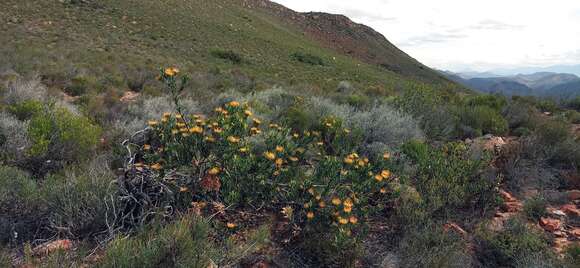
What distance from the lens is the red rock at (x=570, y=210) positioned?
381cm

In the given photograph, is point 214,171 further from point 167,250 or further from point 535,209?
point 535,209

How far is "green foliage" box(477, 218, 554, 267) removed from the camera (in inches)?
117

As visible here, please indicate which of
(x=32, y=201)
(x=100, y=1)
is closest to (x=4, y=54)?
(x=32, y=201)

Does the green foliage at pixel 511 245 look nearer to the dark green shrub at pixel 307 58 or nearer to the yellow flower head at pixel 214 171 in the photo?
the yellow flower head at pixel 214 171

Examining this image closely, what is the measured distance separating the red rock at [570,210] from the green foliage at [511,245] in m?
0.84

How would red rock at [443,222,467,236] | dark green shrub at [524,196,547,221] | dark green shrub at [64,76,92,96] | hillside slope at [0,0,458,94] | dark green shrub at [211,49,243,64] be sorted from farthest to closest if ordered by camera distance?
dark green shrub at [211,49,243,64], hillside slope at [0,0,458,94], dark green shrub at [64,76,92,96], dark green shrub at [524,196,547,221], red rock at [443,222,467,236]

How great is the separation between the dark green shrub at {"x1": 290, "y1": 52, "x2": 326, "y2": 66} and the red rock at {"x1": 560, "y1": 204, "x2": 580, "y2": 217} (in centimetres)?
2369

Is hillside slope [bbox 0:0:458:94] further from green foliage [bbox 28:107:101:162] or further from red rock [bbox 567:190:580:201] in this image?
green foliage [bbox 28:107:101:162]

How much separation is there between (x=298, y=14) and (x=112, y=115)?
44.2 m

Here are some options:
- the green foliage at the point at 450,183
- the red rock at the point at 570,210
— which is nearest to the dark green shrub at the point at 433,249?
the green foliage at the point at 450,183

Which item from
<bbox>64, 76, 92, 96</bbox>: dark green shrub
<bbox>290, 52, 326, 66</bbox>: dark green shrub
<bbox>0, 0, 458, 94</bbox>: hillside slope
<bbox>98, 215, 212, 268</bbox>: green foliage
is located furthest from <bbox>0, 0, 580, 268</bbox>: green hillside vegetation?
<bbox>290, 52, 326, 66</bbox>: dark green shrub

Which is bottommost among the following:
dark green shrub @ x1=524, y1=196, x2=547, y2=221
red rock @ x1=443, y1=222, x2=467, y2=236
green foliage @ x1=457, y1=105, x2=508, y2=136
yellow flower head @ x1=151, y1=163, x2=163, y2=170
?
red rock @ x1=443, y1=222, x2=467, y2=236

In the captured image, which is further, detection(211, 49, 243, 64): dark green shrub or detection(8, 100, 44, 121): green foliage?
detection(211, 49, 243, 64): dark green shrub

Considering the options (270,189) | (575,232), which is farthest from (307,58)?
(270,189)
